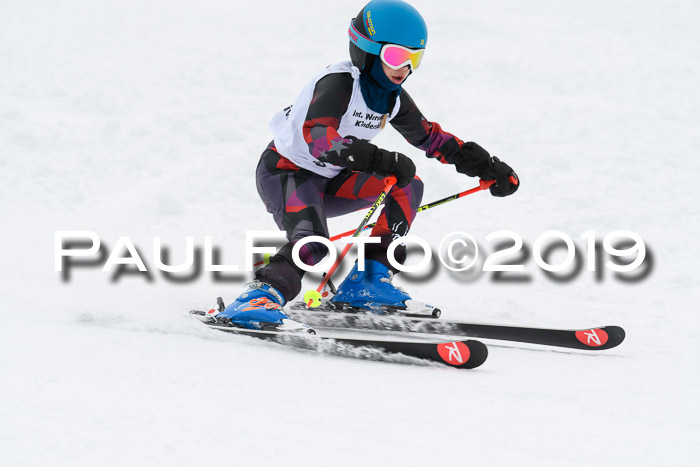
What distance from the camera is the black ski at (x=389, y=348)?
3.08 meters

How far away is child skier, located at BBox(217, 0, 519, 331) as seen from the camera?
11.8 feet

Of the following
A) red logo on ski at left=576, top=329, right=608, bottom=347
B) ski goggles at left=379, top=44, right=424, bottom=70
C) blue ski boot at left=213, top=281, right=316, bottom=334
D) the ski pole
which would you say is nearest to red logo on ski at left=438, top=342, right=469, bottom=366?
blue ski boot at left=213, top=281, right=316, bottom=334

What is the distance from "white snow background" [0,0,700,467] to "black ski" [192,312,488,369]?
0.06m

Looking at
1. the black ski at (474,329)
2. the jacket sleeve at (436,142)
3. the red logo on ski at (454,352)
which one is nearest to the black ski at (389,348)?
the red logo on ski at (454,352)

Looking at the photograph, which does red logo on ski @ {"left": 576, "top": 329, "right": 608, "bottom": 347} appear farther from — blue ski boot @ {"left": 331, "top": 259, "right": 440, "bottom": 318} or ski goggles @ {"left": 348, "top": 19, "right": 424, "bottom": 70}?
ski goggles @ {"left": 348, "top": 19, "right": 424, "bottom": 70}

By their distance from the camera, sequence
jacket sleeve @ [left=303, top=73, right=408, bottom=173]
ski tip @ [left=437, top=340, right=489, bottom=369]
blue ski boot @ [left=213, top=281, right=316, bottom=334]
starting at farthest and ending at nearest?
jacket sleeve @ [left=303, top=73, right=408, bottom=173], blue ski boot @ [left=213, top=281, right=316, bottom=334], ski tip @ [left=437, top=340, right=489, bottom=369]

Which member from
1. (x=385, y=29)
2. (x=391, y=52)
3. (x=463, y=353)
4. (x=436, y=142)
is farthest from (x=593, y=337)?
(x=385, y=29)

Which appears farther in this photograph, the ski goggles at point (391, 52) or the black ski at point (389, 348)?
the ski goggles at point (391, 52)

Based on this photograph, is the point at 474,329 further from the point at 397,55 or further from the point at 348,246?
the point at 397,55

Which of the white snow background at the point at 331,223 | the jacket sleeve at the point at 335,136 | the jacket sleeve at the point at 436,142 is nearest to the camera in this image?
the white snow background at the point at 331,223

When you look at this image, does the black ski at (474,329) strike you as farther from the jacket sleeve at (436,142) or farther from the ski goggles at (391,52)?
the ski goggles at (391,52)

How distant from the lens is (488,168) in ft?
14.3

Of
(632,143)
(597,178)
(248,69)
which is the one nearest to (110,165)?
(248,69)

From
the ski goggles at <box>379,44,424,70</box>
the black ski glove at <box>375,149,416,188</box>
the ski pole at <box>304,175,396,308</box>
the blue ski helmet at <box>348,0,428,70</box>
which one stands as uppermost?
the blue ski helmet at <box>348,0,428,70</box>
